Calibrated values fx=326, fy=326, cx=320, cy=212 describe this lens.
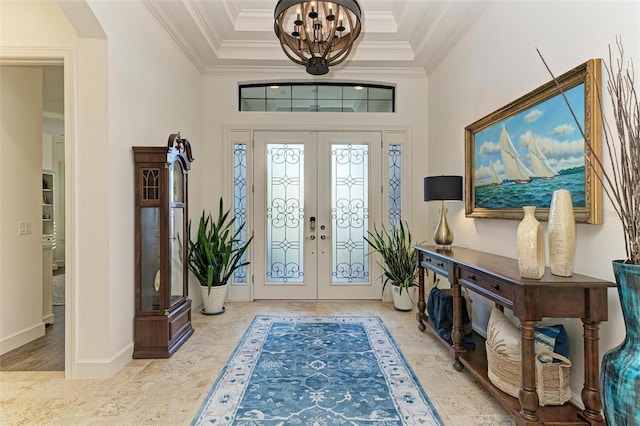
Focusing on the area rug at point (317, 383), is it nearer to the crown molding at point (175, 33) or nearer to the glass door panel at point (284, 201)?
the glass door panel at point (284, 201)

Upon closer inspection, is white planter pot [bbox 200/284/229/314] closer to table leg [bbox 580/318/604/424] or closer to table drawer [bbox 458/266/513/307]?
table drawer [bbox 458/266/513/307]

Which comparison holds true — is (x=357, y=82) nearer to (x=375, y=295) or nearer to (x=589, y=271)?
(x=375, y=295)

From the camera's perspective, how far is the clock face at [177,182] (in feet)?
10.1

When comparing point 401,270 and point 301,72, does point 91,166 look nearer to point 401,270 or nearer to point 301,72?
point 301,72

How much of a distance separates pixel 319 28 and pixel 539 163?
1.83 metres

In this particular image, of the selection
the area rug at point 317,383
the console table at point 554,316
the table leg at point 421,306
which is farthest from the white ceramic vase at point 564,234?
the table leg at point 421,306

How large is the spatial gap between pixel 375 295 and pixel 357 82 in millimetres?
3033

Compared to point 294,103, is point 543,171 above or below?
below

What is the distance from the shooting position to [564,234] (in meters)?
1.78

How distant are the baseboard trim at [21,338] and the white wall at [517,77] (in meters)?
4.38

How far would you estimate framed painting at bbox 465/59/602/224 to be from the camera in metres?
1.85

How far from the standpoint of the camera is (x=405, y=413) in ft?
6.62

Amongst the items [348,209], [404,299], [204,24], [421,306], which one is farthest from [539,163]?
[204,24]

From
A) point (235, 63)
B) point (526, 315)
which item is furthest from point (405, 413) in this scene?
point (235, 63)
